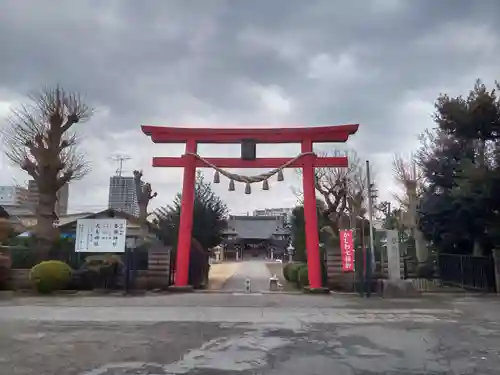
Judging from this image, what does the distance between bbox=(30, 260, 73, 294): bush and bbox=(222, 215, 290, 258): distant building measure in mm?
38853

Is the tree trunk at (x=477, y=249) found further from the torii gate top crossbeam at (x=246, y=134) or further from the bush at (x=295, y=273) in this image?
the torii gate top crossbeam at (x=246, y=134)

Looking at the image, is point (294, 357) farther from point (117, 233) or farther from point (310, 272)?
point (117, 233)

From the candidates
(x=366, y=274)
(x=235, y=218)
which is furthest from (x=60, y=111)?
(x=235, y=218)

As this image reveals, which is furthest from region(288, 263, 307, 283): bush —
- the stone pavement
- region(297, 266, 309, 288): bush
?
the stone pavement

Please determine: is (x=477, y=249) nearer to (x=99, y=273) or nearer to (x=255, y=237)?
(x=99, y=273)

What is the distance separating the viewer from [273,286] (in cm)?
1714

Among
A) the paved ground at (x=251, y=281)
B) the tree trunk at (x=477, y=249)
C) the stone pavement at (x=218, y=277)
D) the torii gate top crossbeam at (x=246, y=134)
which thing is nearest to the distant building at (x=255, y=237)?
the stone pavement at (x=218, y=277)

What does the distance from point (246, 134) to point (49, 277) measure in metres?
7.67

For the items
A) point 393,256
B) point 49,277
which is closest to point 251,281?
point 393,256

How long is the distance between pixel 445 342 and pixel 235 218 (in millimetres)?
56022

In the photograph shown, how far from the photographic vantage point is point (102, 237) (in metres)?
15.4

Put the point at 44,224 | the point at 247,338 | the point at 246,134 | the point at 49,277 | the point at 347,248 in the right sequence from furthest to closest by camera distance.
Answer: the point at 44,224 → the point at 246,134 → the point at 347,248 → the point at 49,277 → the point at 247,338

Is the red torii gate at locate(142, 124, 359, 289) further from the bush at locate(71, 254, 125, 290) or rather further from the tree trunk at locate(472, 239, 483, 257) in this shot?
the tree trunk at locate(472, 239, 483, 257)

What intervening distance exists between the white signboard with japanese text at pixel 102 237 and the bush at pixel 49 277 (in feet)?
3.34
